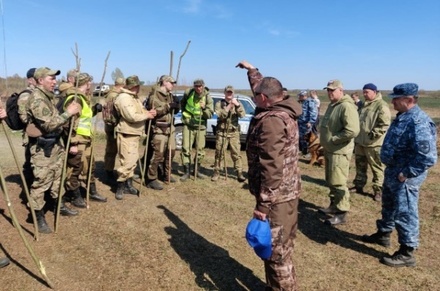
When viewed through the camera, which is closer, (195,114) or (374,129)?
(374,129)

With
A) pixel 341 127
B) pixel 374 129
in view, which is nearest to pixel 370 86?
pixel 374 129

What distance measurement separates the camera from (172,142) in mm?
6867

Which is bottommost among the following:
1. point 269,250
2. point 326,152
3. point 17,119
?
point 269,250

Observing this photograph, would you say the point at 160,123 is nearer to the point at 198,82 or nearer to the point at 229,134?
the point at 198,82

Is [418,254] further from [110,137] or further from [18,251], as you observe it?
[110,137]

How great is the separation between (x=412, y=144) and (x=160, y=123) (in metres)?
4.41

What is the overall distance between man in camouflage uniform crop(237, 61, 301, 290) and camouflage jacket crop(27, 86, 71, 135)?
2566 mm

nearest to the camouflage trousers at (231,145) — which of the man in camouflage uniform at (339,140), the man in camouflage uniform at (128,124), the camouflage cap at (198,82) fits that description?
the camouflage cap at (198,82)

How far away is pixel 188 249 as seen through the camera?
13.9ft

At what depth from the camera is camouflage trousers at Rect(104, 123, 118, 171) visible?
6376 mm

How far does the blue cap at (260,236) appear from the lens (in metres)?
2.75

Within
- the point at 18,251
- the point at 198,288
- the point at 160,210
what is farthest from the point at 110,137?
the point at 198,288

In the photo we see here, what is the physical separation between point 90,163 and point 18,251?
1.76 m

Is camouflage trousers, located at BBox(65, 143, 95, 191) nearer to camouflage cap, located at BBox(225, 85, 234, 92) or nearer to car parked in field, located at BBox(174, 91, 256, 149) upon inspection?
camouflage cap, located at BBox(225, 85, 234, 92)
